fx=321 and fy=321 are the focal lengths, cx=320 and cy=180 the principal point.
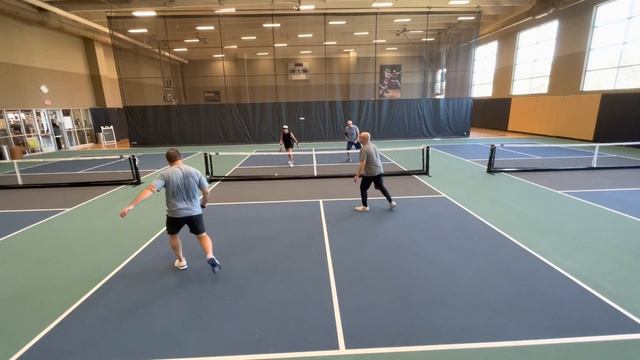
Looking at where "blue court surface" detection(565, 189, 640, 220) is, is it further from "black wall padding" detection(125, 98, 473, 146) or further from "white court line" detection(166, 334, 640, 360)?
"black wall padding" detection(125, 98, 473, 146)

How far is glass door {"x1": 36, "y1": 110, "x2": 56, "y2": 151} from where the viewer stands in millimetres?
19766

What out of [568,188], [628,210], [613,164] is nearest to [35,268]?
[628,210]

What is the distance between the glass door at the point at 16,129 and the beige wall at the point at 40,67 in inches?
17.5

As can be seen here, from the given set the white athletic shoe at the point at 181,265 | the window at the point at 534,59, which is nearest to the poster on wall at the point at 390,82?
the window at the point at 534,59

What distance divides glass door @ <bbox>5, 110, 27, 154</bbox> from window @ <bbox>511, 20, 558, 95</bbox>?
108 ft

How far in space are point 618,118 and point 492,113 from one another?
11224 mm

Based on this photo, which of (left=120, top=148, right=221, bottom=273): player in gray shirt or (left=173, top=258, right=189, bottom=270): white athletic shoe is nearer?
(left=120, top=148, right=221, bottom=273): player in gray shirt

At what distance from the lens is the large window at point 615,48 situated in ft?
52.7

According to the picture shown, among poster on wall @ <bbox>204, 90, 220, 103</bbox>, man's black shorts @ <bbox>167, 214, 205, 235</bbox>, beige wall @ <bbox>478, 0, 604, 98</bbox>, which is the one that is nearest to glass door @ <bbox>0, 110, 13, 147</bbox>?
poster on wall @ <bbox>204, 90, 220, 103</bbox>

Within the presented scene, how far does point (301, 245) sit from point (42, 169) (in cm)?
1438

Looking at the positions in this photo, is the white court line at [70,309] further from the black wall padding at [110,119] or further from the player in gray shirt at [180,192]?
the black wall padding at [110,119]

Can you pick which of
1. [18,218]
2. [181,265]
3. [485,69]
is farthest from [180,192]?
[485,69]

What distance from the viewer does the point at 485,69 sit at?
95.8 ft

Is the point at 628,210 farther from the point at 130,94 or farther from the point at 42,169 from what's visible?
the point at 130,94
